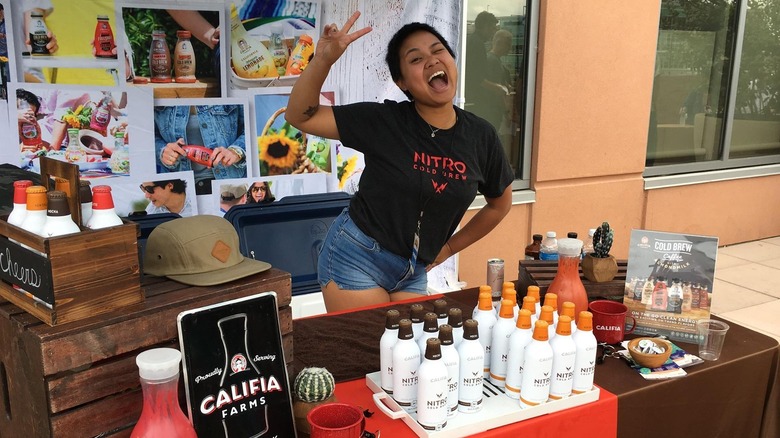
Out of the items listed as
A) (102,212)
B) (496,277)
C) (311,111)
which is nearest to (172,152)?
(311,111)

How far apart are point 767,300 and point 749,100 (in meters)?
2.62

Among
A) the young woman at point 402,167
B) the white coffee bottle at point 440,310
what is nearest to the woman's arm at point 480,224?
the young woman at point 402,167

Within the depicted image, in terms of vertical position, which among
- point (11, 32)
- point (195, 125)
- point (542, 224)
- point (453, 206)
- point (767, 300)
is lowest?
point (767, 300)

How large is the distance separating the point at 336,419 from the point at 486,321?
48cm

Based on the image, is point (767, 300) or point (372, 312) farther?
point (767, 300)

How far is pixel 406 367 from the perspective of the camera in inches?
54.8

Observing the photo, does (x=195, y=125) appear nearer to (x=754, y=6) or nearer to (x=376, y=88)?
(x=376, y=88)

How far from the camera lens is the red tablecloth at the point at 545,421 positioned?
1422 millimetres

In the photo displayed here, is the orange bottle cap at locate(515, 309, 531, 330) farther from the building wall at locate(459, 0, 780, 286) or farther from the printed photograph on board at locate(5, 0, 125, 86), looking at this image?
the building wall at locate(459, 0, 780, 286)

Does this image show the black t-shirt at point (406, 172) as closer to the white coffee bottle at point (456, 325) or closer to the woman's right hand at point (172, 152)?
the white coffee bottle at point (456, 325)

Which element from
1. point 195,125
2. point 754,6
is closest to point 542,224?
point 195,125

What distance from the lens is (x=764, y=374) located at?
6.40ft

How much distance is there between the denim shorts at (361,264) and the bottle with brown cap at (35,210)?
121 centimetres

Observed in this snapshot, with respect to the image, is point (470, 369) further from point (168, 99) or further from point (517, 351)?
point (168, 99)
